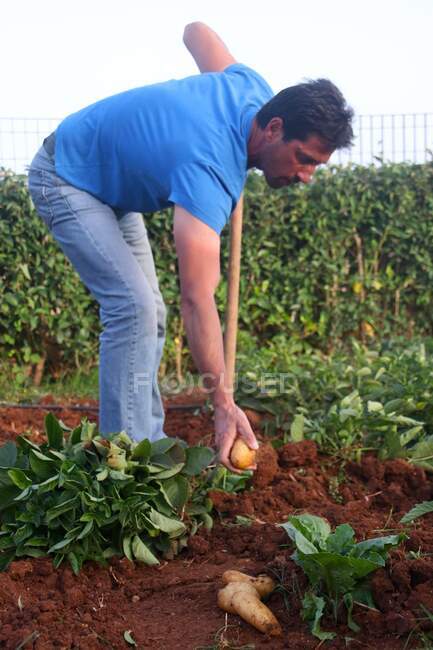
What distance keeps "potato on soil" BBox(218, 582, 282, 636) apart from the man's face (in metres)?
1.58

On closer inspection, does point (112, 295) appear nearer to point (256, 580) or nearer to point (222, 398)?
point (222, 398)

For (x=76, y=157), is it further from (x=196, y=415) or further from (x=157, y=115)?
(x=196, y=415)

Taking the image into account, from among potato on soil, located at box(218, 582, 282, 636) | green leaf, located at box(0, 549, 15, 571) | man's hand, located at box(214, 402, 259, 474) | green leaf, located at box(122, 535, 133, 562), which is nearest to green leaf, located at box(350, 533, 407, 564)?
potato on soil, located at box(218, 582, 282, 636)

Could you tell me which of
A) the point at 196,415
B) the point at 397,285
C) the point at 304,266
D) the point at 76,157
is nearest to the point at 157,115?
the point at 76,157

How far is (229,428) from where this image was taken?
2.84 metres

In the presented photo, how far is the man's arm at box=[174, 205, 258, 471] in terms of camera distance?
2709 mm

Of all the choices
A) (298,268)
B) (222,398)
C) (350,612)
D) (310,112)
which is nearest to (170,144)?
(310,112)

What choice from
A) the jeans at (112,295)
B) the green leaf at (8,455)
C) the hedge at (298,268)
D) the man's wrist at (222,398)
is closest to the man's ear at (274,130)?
the jeans at (112,295)

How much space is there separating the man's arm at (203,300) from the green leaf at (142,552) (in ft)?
1.59

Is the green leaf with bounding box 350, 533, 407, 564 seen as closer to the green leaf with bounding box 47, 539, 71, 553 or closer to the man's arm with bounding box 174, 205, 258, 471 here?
the man's arm with bounding box 174, 205, 258, 471

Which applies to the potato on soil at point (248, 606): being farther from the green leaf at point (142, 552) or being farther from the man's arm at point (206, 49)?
the man's arm at point (206, 49)

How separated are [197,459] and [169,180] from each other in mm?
1031

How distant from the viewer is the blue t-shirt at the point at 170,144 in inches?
112

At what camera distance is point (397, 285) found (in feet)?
23.2
